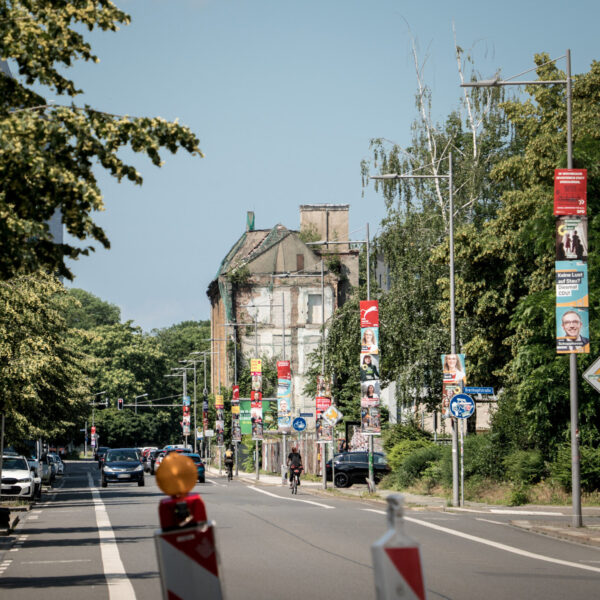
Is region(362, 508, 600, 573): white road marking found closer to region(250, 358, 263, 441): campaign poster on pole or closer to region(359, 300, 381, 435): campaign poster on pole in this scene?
region(359, 300, 381, 435): campaign poster on pole

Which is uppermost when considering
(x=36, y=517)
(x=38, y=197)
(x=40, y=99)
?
(x=40, y=99)

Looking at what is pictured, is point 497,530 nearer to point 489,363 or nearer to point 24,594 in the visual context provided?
point 24,594

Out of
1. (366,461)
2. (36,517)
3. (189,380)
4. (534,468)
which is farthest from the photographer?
(189,380)

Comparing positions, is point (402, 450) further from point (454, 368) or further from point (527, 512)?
point (527, 512)

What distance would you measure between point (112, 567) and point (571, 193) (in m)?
11.3

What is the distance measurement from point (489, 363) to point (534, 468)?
39.8ft

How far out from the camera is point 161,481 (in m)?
6.33

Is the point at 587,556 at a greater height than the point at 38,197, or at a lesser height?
lesser

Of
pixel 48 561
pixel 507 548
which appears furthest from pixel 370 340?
pixel 48 561

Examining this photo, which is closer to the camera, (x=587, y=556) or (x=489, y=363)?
(x=587, y=556)

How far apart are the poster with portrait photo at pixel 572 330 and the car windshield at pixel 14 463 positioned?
20886 mm

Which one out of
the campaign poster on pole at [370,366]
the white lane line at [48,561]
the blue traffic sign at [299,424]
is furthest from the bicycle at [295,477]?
the white lane line at [48,561]

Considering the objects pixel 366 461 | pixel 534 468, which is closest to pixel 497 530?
pixel 534 468

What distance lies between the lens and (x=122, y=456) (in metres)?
56.7
